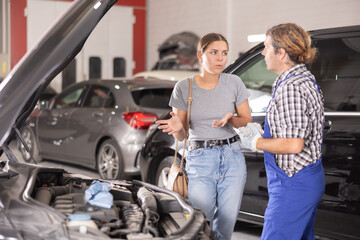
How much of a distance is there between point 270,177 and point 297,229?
32cm

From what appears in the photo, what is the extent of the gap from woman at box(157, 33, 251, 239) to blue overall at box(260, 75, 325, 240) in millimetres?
563

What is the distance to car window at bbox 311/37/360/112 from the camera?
4412 millimetres

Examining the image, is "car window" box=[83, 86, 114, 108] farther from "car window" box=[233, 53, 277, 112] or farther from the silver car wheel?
"car window" box=[233, 53, 277, 112]

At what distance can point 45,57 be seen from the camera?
2.58 m

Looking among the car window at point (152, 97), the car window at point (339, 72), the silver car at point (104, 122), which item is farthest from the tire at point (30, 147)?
the car window at point (339, 72)

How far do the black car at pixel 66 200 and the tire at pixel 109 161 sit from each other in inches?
188

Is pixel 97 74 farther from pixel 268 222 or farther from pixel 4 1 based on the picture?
pixel 268 222

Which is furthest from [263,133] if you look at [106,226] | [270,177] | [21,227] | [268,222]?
[21,227]

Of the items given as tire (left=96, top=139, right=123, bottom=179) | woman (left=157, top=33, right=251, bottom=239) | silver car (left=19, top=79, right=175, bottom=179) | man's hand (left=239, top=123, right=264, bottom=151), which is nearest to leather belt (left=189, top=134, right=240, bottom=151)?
woman (left=157, top=33, right=251, bottom=239)

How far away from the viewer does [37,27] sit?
1738 cm

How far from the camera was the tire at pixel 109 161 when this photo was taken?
7824 mm

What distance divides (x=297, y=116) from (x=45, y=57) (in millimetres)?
1312

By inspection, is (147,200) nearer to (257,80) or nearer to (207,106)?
(207,106)

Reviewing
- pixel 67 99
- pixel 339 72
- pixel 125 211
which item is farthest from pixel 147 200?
pixel 67 99
